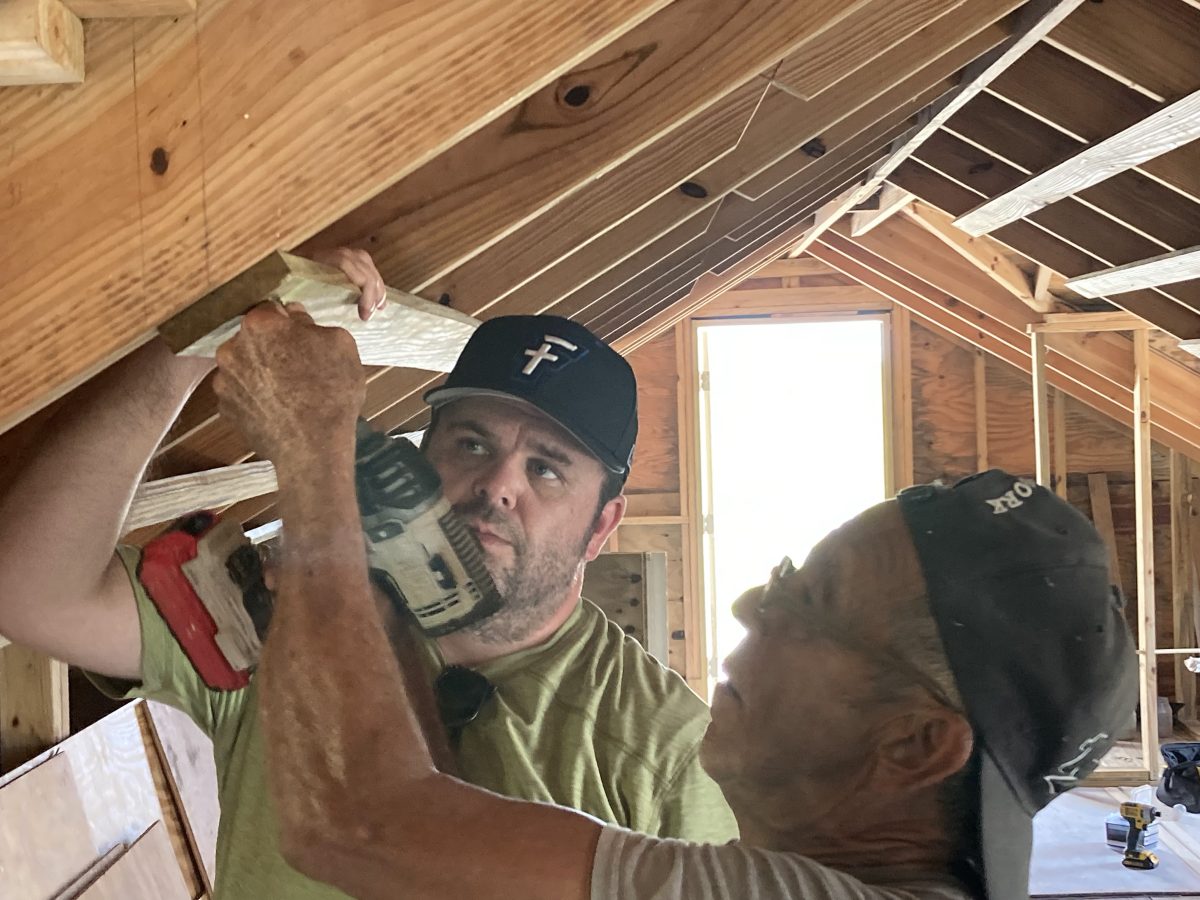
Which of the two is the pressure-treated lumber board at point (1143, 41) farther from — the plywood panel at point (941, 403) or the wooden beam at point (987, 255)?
the plywood panel at point (941, 403)

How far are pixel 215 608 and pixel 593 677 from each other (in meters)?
0.35

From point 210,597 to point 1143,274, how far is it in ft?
9.27

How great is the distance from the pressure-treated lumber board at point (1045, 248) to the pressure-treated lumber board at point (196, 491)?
3.02 m

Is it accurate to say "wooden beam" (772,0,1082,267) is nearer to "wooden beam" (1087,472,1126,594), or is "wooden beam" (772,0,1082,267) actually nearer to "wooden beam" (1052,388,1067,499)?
"wooden beam" (1052,388,1067,499)

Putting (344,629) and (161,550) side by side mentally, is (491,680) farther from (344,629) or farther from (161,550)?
(161,550)

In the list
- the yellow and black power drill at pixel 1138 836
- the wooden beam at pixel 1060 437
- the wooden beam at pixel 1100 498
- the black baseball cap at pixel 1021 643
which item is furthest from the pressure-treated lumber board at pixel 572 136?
the wooden beam at pixel 1100 498

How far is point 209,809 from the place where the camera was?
2305mm

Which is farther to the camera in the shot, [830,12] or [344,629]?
[830,12]

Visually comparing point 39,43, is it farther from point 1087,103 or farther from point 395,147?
point 1087,103

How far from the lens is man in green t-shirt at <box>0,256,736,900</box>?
913 mm

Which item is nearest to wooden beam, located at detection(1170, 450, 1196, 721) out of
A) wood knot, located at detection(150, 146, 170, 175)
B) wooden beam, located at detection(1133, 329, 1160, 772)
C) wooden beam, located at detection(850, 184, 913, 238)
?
wooden beam, located at detection(1133, 329, 1160, 772)

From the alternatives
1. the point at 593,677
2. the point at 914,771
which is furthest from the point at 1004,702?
the point at 593,677

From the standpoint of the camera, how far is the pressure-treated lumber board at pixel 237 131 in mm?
748

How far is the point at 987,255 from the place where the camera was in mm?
4516
